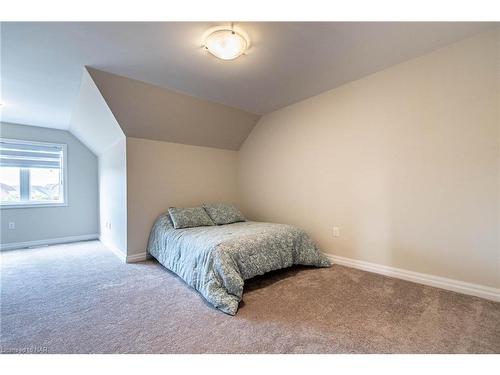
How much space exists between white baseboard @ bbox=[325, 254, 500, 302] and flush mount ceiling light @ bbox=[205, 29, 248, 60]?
2.55m

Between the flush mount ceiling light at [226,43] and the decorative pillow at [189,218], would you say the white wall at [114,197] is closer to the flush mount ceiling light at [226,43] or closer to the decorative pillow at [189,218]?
the decorative pillow at [189,218]

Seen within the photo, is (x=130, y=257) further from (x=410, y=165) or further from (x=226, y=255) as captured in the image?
(x=410, y=165)

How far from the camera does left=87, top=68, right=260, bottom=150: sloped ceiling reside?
2.60 meters

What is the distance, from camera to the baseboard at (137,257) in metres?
3.07

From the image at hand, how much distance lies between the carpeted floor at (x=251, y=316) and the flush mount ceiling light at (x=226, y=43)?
84.1 inches

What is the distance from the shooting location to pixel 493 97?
6.20 ft

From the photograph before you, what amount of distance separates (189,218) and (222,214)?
20.7 inches

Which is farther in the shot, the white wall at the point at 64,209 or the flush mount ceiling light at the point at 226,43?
the white wall at the point at 64,209

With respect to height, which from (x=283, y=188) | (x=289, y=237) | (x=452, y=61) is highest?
(x=452, y=61)

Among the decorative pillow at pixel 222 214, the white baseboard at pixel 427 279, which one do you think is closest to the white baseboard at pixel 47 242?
the decorative pillow at pixel 222 214

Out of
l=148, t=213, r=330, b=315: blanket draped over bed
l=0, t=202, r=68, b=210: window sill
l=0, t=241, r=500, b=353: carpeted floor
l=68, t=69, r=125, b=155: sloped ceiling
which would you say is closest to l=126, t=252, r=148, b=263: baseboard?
l=148, t=213, r=330, b=315: blanket draped over bed
